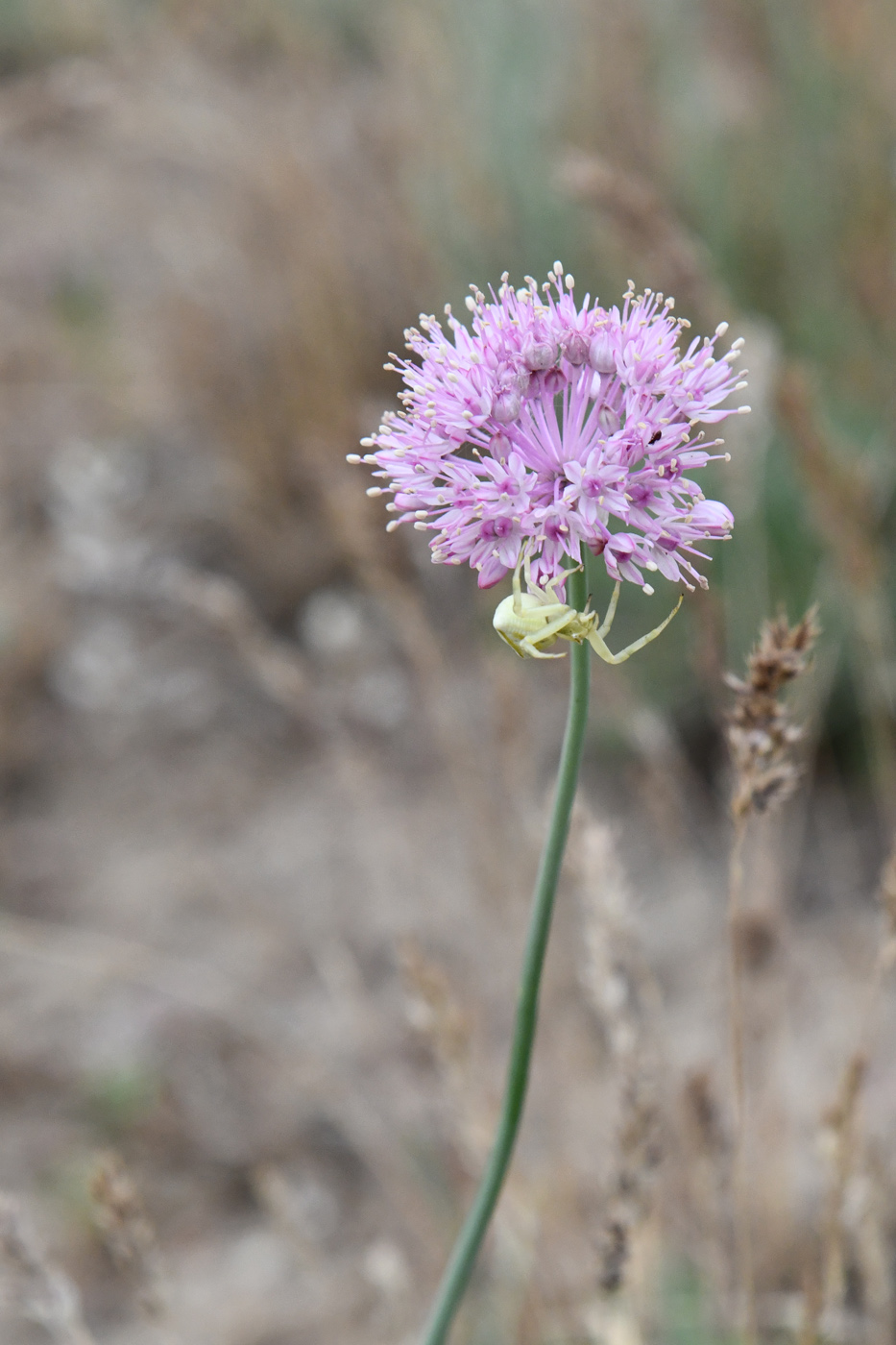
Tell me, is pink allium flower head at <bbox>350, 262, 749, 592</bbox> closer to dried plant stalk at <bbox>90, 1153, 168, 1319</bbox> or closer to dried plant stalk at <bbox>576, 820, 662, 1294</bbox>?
dried plant stalk at <bbox>576, 820, 662, 1294</bbox>

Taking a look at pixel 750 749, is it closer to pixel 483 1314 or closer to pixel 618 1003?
pixel 618 1003

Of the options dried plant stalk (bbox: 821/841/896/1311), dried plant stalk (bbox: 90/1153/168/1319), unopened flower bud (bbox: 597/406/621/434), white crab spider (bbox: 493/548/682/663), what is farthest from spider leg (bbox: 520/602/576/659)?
dried plant stalk (bbox: 90/1153/168/1319)

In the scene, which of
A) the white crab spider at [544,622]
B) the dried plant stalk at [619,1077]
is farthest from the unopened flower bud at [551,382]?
the dried plant stalk at [619,1077]

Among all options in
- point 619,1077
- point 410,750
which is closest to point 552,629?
point 619,1077

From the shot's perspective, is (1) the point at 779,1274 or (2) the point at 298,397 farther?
(2) the point at 298,397

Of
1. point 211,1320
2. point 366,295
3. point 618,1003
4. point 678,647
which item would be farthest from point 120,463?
point 618,1003

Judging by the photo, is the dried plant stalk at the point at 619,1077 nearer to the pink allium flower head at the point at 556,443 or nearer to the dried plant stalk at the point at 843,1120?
the dried plant stalk at the point at 843,1120
